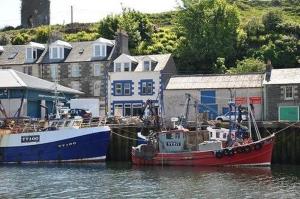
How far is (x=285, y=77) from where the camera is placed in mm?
49938

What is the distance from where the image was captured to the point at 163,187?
29312 mm

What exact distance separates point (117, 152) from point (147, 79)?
623 inches

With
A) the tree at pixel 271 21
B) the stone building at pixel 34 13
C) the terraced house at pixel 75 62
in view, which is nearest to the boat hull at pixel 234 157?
the terraced house at pixel 75 62

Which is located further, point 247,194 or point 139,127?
point 139,127

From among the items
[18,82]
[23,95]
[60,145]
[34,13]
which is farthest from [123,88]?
[34,13]

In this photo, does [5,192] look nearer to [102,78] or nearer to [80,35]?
[102,78]

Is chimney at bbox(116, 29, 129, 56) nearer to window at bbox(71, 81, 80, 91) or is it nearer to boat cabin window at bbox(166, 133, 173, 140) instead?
window at bbox(71, 81, 80, 91)

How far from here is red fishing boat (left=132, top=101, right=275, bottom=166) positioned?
125 feet

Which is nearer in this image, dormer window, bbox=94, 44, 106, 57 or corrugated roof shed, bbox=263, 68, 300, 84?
corrugated roof shed, bbox=263, 68, 300, 84

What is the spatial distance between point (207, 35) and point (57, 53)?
19.2 metres

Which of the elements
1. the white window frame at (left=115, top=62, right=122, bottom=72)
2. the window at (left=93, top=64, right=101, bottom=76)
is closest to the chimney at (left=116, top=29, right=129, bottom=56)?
the window at (left=93, top=64, right=101, bottom=76)

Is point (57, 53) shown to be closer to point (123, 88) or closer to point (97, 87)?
point (97, 87)

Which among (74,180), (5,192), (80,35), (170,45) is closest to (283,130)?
(74,180)

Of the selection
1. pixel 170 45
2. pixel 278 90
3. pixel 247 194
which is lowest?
pixel 247 194
